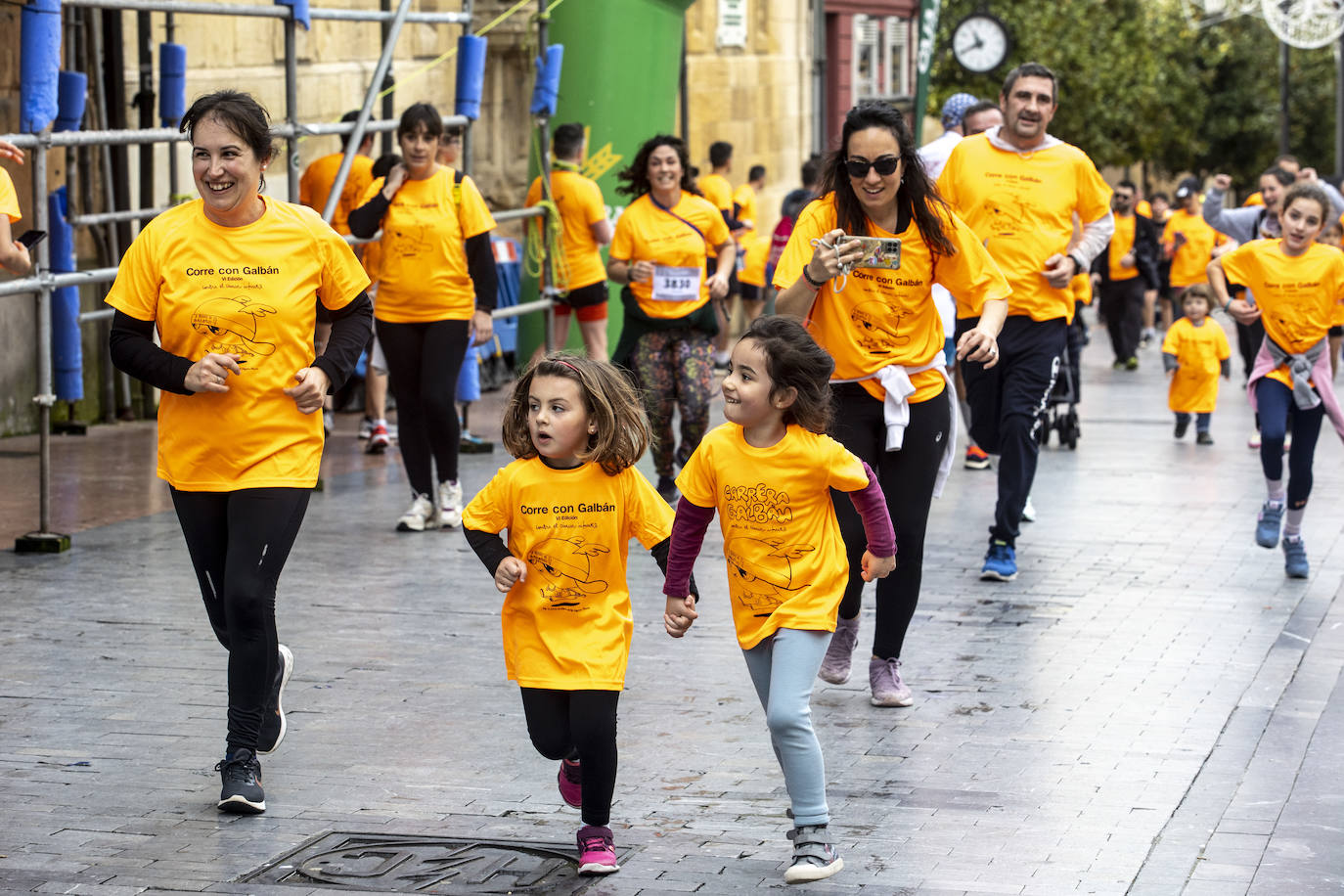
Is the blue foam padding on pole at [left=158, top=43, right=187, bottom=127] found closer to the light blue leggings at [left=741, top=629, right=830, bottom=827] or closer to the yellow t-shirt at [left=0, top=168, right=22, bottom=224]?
the yellow t-shirt at [left=0, top=168, right=22, bottom=224]

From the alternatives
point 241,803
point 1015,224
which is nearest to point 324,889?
point 241,803

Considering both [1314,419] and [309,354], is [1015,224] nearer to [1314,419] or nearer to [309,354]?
[1314,419]

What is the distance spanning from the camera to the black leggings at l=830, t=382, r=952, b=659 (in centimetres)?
610

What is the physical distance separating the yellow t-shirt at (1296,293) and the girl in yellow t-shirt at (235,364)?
4838 mm

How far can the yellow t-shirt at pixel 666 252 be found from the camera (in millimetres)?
10219

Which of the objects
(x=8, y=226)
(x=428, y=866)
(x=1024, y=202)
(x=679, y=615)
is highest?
(x=1024, y=202)

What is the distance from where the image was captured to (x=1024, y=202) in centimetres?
813

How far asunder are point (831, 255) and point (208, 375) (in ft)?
5.81

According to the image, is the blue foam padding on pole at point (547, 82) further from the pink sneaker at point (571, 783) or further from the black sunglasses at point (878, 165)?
the pink sneaker at point (571, 783)

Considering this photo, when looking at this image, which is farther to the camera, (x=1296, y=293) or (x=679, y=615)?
(x=1296, y=293)

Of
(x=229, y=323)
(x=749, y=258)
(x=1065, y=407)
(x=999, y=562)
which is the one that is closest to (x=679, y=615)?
(x=229, y=323)

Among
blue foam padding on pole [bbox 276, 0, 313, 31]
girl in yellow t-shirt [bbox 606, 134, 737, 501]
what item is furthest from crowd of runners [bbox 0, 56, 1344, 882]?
girl in yellow t-shirt [bbox 606, 134, 737, 501]

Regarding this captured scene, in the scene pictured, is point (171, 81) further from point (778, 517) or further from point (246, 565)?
point (778, 517)

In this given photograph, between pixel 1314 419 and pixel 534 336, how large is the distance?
23.0ft
